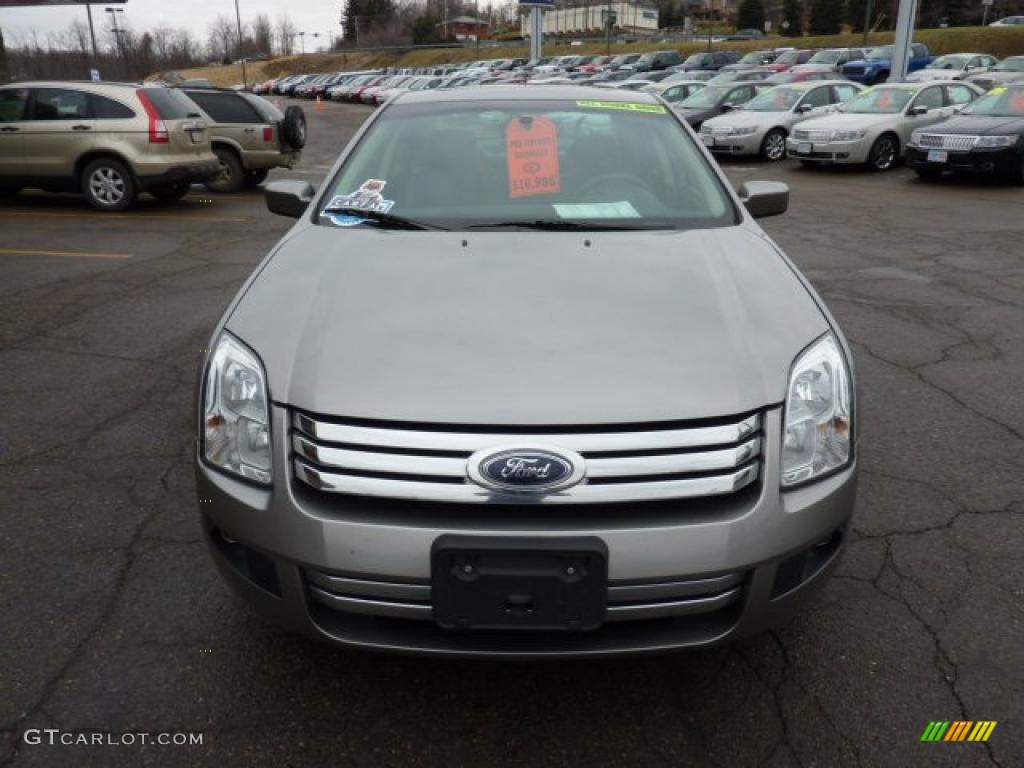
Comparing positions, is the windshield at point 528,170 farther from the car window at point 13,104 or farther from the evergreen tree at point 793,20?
the evergreen tree at point 793,20

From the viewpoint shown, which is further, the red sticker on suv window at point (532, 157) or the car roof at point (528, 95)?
the car roof at point (528, 95)

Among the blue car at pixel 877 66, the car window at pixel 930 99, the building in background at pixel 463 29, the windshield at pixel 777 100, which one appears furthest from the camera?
the building in background at pixel 463 29

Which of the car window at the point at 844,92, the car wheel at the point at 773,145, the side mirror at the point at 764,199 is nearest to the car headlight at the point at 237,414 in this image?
the side mirror at the point at 764,199

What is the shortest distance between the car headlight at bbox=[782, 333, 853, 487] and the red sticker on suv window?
1343mm

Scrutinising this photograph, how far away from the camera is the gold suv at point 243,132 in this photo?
41.8ft

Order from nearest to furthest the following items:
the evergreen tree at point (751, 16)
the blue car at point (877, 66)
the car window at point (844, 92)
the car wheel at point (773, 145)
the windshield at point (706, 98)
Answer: the car wheel at point (773, 145)
the car window at point (844, 92)
the windshield at point (706, 98)
the blue car at point (877, 66)
the evergreen tree at point (751, 16)

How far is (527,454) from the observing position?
1909 mm

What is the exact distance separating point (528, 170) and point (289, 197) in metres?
1.14

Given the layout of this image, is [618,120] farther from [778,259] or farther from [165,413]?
[165,413]

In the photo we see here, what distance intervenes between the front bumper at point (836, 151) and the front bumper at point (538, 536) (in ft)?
44.8

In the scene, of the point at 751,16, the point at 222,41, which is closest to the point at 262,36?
the point at 222,41

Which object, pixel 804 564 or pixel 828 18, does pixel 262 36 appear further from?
pixel 804 564

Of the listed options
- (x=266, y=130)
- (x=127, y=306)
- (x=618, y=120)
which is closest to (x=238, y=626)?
(x=618, y=120)

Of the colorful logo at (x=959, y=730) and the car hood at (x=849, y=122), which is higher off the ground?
the car hood at (x=849, y=122)
